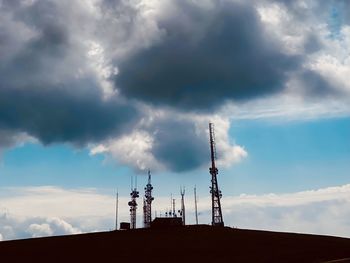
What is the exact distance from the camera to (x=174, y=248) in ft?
167

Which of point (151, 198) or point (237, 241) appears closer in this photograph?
point (237, 241)

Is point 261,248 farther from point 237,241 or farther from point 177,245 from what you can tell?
point 177,245

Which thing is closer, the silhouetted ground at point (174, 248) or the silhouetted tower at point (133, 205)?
the silhouetted ground at point (174, 248)

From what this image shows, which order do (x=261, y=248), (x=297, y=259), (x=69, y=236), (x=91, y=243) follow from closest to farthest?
(x=297, y=259)
(x=261, y=248)
(x=91, y=243)
(x=69, y=236)

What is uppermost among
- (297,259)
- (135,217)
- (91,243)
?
(135,217)

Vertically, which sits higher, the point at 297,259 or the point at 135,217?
the point at 135,217

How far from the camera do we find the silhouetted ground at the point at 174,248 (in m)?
46.0

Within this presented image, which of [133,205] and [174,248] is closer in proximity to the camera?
[174,248]

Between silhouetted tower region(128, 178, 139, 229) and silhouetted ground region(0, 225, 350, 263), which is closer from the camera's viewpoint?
silhouetted ground region(0, 225, 350, 263)

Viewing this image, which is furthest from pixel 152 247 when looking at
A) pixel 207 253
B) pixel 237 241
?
pixel 237 241

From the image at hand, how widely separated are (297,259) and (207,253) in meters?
8.75

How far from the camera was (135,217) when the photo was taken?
416ft

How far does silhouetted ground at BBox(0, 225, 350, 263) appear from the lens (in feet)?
151

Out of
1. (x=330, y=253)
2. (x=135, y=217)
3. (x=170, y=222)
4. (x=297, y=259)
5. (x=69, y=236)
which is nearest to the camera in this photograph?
(x=297, y=259)
